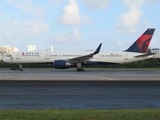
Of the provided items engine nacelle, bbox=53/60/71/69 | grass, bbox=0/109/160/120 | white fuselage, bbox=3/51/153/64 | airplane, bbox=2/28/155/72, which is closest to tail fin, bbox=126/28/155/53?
airplane, bbox=2/28/155/72

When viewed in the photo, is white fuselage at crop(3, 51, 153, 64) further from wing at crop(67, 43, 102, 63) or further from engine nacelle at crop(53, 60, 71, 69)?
engine nacelle at crop(53, 60, 71, 69)

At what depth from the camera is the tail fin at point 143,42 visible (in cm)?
4447

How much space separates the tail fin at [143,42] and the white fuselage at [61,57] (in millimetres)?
1296

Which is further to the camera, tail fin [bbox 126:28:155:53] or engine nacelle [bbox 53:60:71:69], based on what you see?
tail fin [bbox 126:28:155:53]

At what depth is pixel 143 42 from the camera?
44.4 meters

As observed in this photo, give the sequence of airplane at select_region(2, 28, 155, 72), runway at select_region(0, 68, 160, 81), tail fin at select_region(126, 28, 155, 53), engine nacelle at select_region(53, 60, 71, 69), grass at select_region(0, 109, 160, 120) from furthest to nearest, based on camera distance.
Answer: tail fin at select_region(126, 28, 155, 53) < airplane at select_region(2, 28, 155, 72) < engine nacelle at select_region(53, 60, 71, 69) < runway at select_region(0, 68, 160, 81) < grass at select_region(0, 109, 160, 120)

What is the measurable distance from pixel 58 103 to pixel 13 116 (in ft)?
9.97

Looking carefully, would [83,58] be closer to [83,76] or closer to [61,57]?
[61,57]

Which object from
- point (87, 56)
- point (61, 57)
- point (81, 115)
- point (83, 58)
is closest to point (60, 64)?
point (61, 57)

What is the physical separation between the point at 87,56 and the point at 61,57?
4323 millimetres

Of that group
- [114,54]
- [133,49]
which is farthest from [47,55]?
[133,49]

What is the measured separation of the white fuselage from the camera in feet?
140

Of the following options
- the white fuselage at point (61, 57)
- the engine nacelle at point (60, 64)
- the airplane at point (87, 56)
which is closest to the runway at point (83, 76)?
the engine nacelle at point (60, 64)

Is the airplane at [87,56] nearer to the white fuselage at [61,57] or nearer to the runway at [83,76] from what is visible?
the white fuselage at [61,57]
